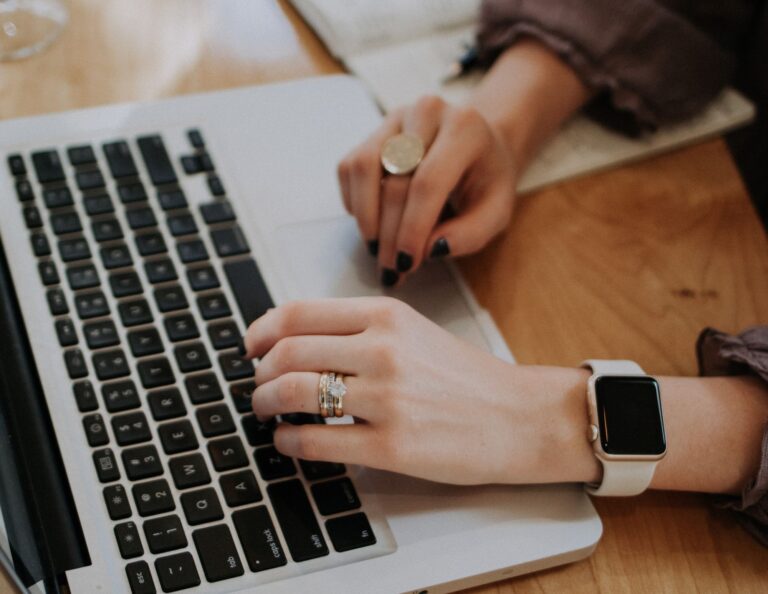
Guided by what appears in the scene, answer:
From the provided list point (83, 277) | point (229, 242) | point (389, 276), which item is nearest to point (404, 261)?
point (389, 276)

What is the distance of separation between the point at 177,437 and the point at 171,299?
0.12 metres

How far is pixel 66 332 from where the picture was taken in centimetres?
61

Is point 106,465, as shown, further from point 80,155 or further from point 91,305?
point 80,155

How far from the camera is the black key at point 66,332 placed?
61cm

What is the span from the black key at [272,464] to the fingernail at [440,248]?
21cm

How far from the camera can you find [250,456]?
58 cm

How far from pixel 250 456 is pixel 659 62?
0.54m

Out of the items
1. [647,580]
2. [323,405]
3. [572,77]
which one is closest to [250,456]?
[323,405]

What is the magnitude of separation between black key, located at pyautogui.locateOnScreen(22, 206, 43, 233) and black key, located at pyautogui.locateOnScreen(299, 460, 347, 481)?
11.0 inches

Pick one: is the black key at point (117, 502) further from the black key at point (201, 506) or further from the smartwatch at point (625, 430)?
the smartwatch at point (625, 430)

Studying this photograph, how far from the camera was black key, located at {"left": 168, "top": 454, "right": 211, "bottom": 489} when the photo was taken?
21.9 inches

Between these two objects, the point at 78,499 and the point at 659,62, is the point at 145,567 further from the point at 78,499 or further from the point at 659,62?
the point at 659,62

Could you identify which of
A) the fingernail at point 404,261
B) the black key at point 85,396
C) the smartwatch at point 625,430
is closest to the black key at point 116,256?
the black key at point 85,396

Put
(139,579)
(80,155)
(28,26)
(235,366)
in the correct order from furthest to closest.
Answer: (28,26), (80,155), (235,366), (139,579)
